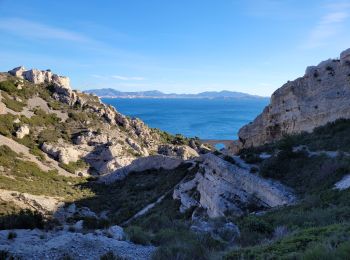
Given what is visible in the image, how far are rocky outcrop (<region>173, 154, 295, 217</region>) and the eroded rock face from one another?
10271 mm

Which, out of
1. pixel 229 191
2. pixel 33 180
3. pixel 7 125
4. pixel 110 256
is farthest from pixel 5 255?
pixel 7 125

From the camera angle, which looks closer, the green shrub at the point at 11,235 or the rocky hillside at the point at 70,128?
the green shrub at the point at 11,235

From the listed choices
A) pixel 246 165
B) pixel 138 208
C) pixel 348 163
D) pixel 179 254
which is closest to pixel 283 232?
pixel 179 254

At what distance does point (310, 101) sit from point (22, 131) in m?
31.4

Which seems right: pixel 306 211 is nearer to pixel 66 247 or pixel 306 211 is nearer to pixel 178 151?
pixel 66 247

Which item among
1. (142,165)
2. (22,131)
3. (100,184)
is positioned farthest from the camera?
(22,131)

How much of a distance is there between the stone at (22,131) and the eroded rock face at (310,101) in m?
26.3

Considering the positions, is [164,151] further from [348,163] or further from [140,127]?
[348,163]

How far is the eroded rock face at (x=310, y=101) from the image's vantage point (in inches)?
1073

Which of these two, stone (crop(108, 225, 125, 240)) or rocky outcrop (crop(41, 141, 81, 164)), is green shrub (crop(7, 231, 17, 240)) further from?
rocky outcrop (crop(41, 141, 81, 164))

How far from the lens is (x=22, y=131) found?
4466 centimetres

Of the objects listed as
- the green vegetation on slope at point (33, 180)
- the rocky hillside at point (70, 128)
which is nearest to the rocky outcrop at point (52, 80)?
the rocky hillside at point (70, 128)

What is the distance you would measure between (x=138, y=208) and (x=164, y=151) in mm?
27620

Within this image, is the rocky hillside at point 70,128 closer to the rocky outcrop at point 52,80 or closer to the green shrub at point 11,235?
the rocky outcrop at point 52,80
